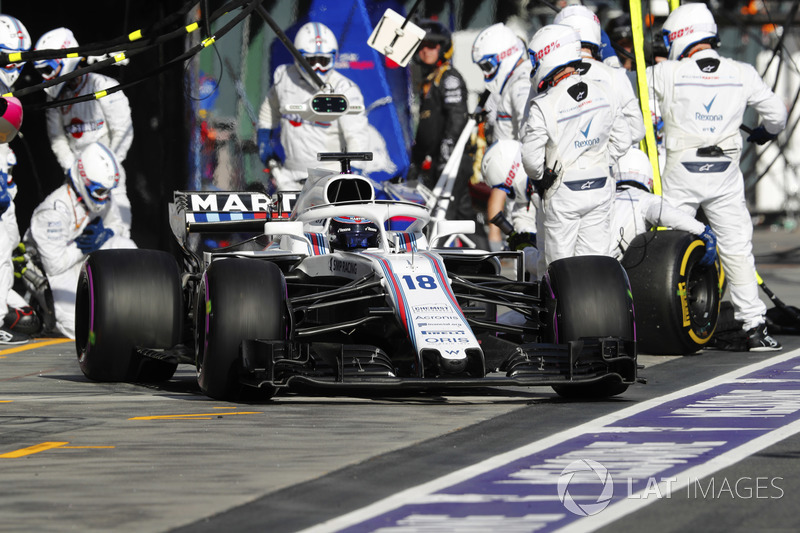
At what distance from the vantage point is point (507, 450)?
6.46 metres

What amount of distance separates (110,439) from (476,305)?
378 cm

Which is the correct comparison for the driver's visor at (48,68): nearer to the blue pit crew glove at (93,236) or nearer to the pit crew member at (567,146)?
the blue pit crew glove at (93,236)

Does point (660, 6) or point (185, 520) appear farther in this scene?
point (660, 6)

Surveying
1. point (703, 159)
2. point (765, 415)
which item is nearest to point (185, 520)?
point (765, 415)

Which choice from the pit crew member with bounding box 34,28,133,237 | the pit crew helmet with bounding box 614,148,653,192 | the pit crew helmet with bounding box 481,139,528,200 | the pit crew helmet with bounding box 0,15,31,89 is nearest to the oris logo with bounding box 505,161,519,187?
the pit crew helmet with bounding box 481,139,528,200

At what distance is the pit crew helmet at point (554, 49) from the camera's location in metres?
9.86

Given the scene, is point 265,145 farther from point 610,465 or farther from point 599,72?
point 610,465

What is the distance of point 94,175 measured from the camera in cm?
1216

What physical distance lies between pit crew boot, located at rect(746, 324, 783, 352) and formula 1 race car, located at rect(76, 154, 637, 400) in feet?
6.36

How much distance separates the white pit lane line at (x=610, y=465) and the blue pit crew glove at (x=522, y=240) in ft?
10.00

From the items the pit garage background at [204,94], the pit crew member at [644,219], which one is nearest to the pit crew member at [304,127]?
the pit garage background at [204,94]

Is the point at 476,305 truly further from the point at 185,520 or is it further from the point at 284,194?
the point at 185,520

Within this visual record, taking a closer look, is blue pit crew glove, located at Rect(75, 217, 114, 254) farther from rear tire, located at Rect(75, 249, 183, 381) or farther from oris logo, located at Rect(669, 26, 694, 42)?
oris logo, located at Rect(669, 26, 694, 42)

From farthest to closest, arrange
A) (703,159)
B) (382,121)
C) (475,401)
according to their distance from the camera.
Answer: (382,121), (703,159), (475,401)
